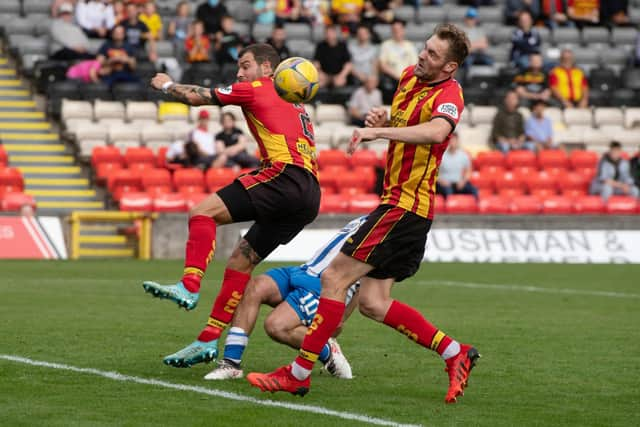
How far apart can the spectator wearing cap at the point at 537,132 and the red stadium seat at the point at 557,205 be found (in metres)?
1.48

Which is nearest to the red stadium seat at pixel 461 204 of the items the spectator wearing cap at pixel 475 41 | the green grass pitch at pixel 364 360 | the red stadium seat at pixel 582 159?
the red stadium seat at pixel 582 159

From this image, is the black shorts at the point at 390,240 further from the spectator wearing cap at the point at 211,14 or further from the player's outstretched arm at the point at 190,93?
the spectator wearing cap at the point at 211,14

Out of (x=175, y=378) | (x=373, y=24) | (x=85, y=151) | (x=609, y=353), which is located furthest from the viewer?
(x=373, y=24)

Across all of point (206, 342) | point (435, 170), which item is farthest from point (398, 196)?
point (206, 342)

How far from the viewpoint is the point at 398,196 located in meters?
7.21

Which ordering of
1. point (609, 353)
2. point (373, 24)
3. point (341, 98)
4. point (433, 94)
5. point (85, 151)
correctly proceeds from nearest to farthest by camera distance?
point (433, 94), point (609, 353), point (85, 151), point (341, 98), point (373, 24)

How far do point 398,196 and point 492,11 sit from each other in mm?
21748

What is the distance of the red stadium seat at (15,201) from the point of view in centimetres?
2009

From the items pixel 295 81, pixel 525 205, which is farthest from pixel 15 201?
pixel 295 81

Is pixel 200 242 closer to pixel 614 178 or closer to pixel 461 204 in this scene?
pixel 461 204

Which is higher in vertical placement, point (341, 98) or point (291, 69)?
point (291, 69)

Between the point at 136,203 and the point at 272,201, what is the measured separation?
526 inches

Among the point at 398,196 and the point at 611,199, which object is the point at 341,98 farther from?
the point at 398,196

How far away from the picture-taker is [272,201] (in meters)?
8.00
